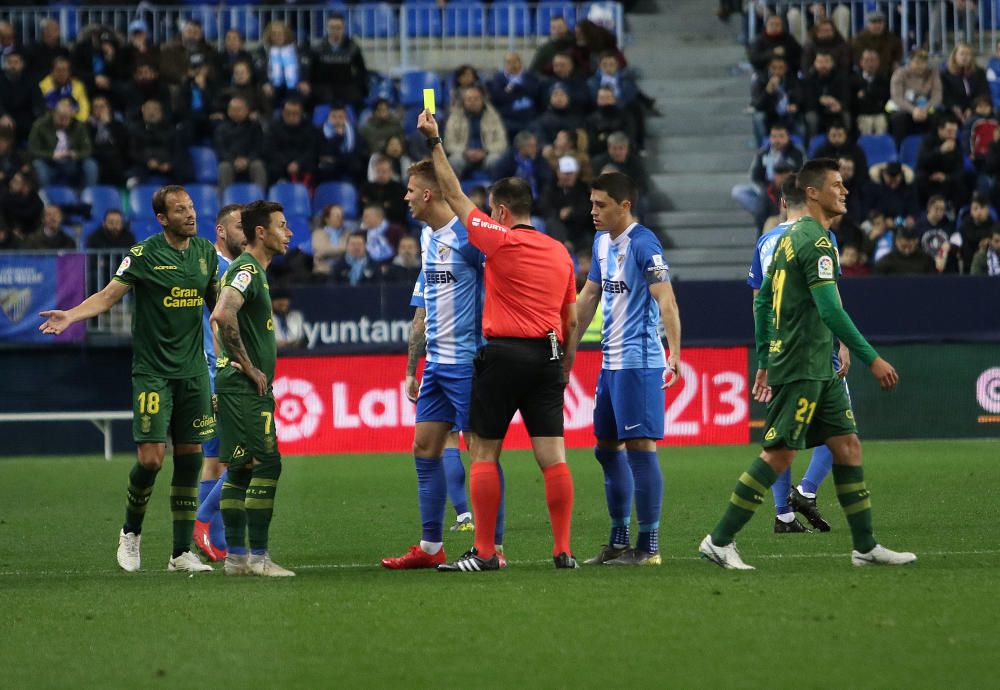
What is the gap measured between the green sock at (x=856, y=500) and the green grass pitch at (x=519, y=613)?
0.74 feet

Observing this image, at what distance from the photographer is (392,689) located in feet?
19.5

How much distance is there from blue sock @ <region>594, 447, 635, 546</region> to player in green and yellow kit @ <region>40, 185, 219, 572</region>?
2.46 meters

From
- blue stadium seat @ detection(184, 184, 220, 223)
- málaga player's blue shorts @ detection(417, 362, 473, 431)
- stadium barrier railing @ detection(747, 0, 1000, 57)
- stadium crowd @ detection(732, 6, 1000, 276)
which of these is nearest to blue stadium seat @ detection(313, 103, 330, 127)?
blue stadium seat @ detection(184, 184, 220, 223)

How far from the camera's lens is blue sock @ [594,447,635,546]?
31.7ft

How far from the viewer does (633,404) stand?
952 cm

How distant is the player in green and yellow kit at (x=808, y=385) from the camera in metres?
8.72

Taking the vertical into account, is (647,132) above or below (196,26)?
below

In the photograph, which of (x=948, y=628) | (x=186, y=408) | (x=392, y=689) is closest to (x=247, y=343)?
(x=186, y=408)

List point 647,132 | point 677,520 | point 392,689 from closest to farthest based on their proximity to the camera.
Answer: point 392,689, point 677,520, point 647,132

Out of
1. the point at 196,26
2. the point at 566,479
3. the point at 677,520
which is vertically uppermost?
the point at 196,26

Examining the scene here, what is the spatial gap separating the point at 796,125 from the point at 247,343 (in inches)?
623

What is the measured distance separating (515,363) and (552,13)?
716 inches

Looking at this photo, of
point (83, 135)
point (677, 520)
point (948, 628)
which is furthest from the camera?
point (83, 135)

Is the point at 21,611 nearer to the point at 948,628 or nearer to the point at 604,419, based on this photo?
the point at 604,419
